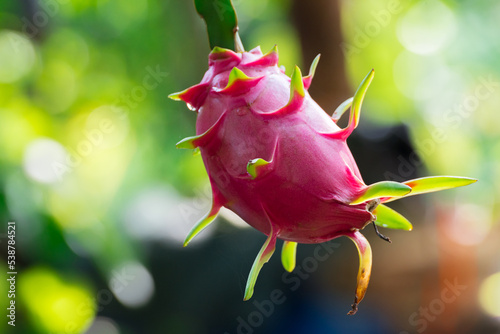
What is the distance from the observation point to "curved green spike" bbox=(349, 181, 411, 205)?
39 centimetres

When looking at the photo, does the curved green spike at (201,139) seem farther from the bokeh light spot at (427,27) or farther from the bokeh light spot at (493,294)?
the bokeh light spot at (427,27)

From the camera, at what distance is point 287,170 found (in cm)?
43

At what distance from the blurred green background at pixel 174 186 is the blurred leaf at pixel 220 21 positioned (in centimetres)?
112

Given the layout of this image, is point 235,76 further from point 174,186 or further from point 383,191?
point 174,186

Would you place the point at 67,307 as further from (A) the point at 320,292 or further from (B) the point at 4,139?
(A) the point at 320,292

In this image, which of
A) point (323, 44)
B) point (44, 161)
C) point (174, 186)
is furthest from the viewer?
point (174, 186)

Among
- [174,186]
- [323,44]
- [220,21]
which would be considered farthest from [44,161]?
[220,21]

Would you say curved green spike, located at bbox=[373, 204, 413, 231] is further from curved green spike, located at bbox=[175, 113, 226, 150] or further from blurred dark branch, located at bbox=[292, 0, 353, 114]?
blurred dark branch, located at bbox=[292, 0, 353, 114]

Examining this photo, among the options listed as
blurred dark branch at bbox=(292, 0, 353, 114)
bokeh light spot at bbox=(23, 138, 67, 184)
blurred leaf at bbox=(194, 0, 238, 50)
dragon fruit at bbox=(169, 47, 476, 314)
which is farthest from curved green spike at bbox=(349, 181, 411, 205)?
bokeh light spot at bbox=(23, 138, 67, 184)

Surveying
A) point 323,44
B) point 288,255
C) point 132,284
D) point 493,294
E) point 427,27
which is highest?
point 288,255

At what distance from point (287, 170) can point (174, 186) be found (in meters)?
2.07

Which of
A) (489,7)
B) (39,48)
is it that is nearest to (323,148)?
(39,48)

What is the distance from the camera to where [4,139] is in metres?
2.07

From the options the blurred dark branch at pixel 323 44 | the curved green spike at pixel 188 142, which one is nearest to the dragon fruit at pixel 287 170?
the curved green spike at pixel 188 142
